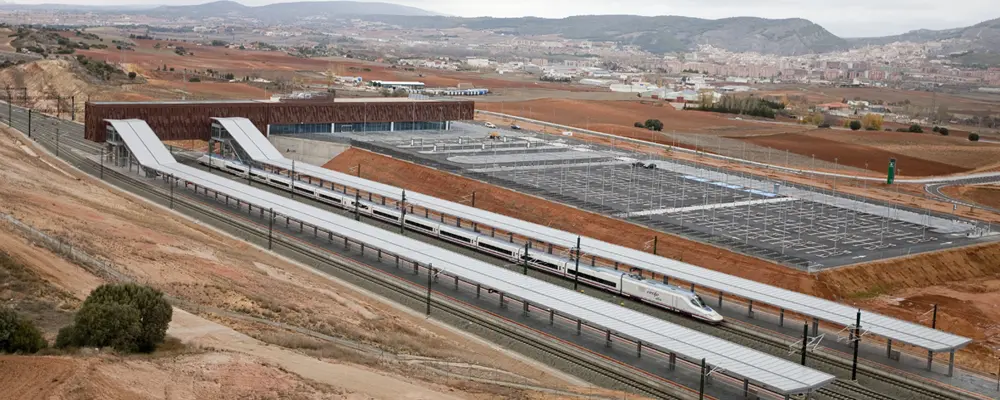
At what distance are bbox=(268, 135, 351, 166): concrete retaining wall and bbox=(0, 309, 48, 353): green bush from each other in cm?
5787

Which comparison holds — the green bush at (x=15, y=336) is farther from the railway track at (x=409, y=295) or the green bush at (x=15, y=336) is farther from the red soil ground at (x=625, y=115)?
the red soil ground at (x=625, y=115)

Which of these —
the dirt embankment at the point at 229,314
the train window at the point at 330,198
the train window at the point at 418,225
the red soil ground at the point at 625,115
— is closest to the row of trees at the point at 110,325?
the dirt embankment at the point at 229,314

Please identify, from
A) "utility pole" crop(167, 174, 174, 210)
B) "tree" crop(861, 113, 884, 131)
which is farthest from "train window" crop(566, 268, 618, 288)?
"tree" crop(861, 113, 884, 131)

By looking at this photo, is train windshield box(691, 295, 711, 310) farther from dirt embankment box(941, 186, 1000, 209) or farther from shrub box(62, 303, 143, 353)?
dirt embankment box(941, 186, 1000, 209)

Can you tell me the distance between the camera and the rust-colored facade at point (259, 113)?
→ 7719 cm

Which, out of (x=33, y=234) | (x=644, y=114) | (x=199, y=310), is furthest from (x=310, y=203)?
(x=644, y=114)

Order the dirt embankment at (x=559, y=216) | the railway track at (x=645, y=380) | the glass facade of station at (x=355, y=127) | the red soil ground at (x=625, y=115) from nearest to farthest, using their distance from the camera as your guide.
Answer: the railway track at (x=645, y=380) → the dirt embankment at (x=559, y=216) → the glass facade of station at (x=355, y=127) → the red soil ground at (x=625, y=115)

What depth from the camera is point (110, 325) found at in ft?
84.8

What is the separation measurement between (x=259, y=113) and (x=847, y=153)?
60.0m

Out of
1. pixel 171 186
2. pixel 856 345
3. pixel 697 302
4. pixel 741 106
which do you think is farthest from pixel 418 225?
pixel 741 106

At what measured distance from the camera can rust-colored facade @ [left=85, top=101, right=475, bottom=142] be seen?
77.2m

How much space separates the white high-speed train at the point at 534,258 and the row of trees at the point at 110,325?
72.0ft

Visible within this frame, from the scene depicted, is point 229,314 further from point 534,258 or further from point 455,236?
point 455,236

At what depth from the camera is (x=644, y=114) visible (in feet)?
467
